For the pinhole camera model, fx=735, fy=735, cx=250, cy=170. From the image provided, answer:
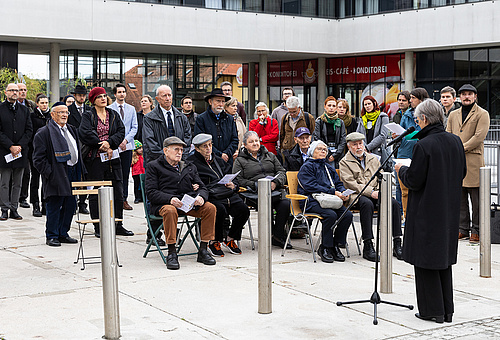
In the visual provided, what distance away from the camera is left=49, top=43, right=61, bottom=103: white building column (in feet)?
105

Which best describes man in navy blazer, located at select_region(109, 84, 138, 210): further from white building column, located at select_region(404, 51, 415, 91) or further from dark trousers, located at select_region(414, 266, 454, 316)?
white building column, located at select_region(404, 51, 415, 91)

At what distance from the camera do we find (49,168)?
988 centimetres

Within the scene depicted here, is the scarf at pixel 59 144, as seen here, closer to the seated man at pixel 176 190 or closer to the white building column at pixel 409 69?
the seated man at pixel 176 190

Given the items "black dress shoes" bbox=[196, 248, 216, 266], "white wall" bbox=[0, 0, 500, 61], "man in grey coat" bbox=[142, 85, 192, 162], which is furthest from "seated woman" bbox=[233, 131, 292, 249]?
"white wall" bbox=[0, 0, 500, 61]

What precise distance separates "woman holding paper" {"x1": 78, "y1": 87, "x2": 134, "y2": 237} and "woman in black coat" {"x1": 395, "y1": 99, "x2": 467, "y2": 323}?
5188 mm

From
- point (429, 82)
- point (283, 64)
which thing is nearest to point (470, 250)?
point (429, 82)

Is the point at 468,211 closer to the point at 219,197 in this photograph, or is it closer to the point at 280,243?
the point at 280,243

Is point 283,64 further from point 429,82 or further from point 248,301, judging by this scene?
point 248,301

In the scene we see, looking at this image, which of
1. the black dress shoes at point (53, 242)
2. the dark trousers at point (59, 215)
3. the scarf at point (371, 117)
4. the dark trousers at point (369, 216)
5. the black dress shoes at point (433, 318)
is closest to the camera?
the black dress shoes at point (433, 318)

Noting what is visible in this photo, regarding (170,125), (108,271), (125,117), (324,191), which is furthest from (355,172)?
(108,271)

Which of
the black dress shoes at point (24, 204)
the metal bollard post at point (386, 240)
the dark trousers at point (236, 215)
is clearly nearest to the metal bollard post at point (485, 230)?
the metal bollard post at point (386, 240)

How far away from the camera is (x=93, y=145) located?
10.4 meters

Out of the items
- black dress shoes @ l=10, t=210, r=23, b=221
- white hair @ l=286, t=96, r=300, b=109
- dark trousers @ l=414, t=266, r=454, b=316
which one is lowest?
dark trousers @ l=414, t=266, r=454, b=316

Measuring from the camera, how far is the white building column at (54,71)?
32.2 m
